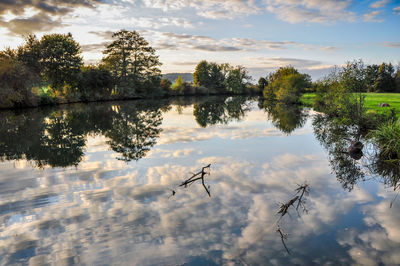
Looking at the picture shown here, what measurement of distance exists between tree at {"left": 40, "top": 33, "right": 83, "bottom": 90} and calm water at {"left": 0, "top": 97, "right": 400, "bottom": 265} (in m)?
37.3

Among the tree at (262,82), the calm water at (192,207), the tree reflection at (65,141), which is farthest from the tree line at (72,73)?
the tree at (262,82)

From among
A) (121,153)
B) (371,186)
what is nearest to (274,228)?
(371,186)

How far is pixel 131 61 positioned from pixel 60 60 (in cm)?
1820

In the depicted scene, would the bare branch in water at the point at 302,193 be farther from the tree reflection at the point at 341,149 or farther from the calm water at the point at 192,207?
the tree reflection at the point at 341,149

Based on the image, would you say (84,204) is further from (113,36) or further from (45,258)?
(113,36)

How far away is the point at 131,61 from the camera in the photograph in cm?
6219

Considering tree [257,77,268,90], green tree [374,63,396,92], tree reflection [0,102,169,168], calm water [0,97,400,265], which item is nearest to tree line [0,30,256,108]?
tree reflection [0,102,169,168]

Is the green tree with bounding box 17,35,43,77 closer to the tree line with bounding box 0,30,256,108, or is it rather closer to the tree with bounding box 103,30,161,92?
the tree line with bounding box 0,30,256,108

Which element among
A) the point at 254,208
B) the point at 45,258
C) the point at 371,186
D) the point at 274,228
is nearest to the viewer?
the point at 45,258

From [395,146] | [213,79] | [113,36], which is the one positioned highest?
[113,36]

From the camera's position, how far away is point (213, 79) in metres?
95.2

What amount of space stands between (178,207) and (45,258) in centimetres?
330

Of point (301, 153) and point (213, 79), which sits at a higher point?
point (213, 79)

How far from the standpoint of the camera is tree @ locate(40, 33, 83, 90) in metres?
45.3
